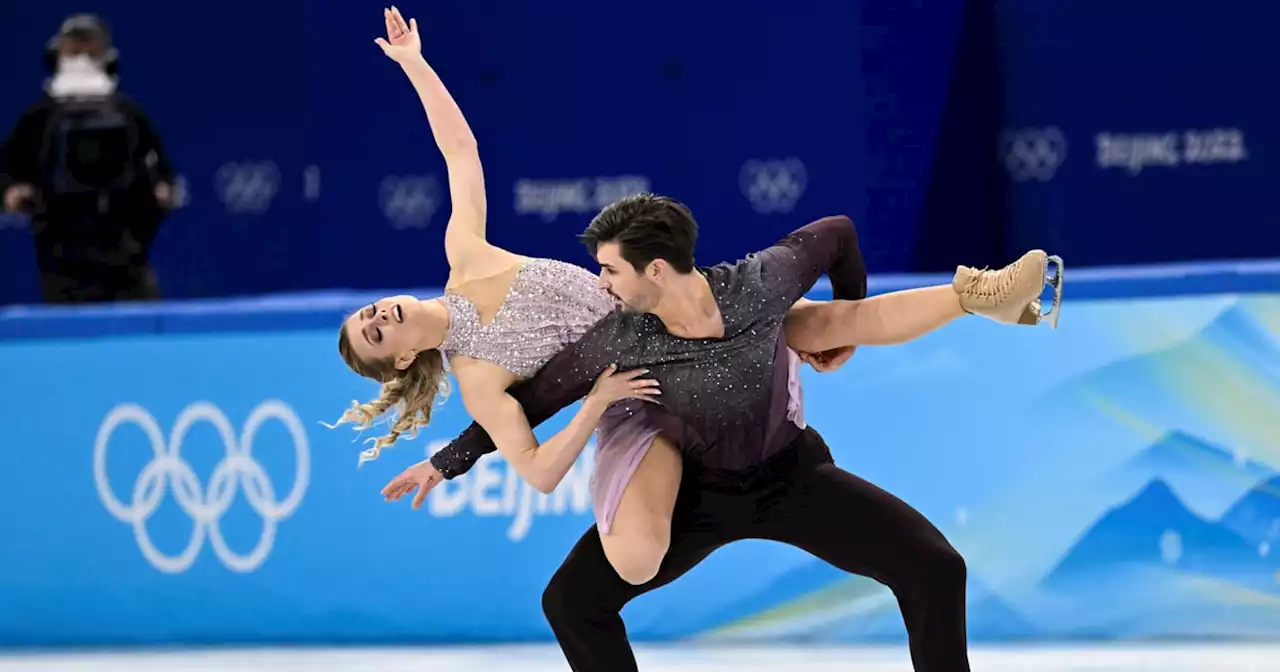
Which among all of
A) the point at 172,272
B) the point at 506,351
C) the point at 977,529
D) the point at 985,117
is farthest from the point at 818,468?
the point at 172,272

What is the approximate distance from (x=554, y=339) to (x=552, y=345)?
0.01 metres

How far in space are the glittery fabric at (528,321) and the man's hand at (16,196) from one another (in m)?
3.47

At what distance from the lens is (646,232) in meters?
3.31

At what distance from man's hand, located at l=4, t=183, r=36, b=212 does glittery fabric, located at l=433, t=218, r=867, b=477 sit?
3.62 m

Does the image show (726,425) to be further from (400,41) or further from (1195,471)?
(1195,471)

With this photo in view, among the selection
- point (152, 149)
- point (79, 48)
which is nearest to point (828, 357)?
point (152, 149)

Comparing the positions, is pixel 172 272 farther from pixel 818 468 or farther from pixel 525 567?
pixel 818 468

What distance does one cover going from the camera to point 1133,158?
699 cm

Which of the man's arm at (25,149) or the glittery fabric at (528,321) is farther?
the man's arm at (25,149)

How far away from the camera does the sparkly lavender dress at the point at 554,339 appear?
3541 mm

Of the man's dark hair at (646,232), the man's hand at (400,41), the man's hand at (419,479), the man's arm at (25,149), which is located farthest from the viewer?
the man's arm at (25,149)

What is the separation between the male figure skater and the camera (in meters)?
3.39

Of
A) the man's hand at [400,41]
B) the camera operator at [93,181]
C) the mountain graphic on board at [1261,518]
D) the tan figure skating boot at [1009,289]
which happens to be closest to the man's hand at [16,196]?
the camera operator at [93,181]

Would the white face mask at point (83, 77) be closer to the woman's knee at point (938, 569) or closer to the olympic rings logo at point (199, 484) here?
the olympic rings logo at point (199, 484)
